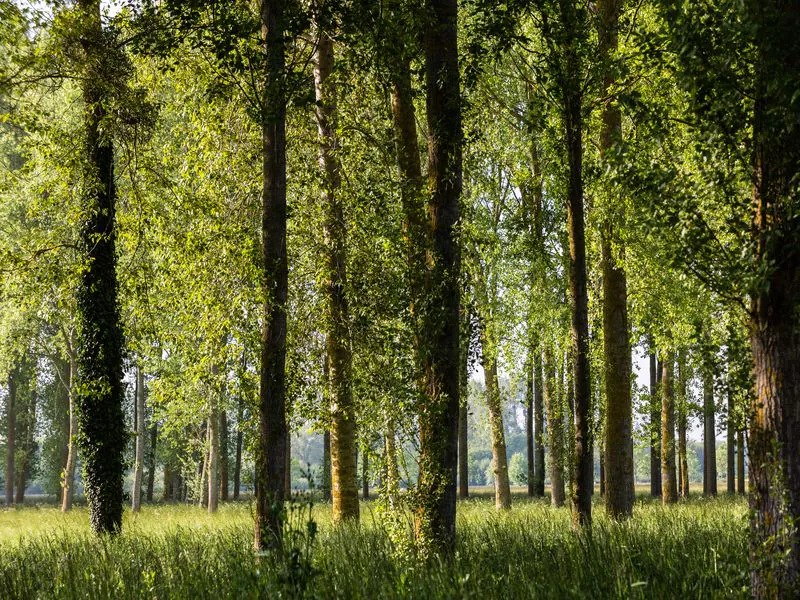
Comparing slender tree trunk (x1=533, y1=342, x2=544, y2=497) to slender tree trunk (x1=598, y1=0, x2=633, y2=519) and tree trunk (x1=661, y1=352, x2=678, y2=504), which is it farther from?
slender tree trunk (x1=598, y1=0, x2=633, y2=519)

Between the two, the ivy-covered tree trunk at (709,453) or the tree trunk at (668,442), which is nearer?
the tree trunk at (668,442)

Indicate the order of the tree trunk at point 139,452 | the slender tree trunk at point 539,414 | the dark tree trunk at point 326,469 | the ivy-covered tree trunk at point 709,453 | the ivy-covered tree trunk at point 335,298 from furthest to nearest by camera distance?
1. the ivy-covered tree trunk at point 709,453
2. the slender tree trunk at point 539,414
3. the tree trunk at point 139,452
4. the ivy-covered tree trunk at point 335,298
5. the dark tree trunk at point 326,469

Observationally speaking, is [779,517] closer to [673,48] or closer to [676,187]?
[676,187]

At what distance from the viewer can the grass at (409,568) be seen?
19.8 ft

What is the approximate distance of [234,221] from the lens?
38.2 ft

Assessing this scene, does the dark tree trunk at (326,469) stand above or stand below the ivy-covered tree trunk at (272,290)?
below

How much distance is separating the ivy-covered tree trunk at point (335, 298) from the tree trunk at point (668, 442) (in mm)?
11925

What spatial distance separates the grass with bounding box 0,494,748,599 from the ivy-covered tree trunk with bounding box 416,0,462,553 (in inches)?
22.2

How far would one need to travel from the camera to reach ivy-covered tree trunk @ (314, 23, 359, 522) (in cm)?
1104

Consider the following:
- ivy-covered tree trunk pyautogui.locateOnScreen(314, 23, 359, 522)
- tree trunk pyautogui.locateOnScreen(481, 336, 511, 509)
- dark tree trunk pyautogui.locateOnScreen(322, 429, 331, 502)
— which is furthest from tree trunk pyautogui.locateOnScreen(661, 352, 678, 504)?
ivy-covered tree trunk pyautogui.locateOnScreen(314, 23, 359, 522)

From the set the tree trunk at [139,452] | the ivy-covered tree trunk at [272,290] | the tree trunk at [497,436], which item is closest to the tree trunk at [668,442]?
the tree trunk at [497,436]

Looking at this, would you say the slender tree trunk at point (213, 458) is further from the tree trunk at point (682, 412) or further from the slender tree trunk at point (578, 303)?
the tree trunk at point (682, 412)

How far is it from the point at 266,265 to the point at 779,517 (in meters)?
5.85

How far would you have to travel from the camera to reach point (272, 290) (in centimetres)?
898
